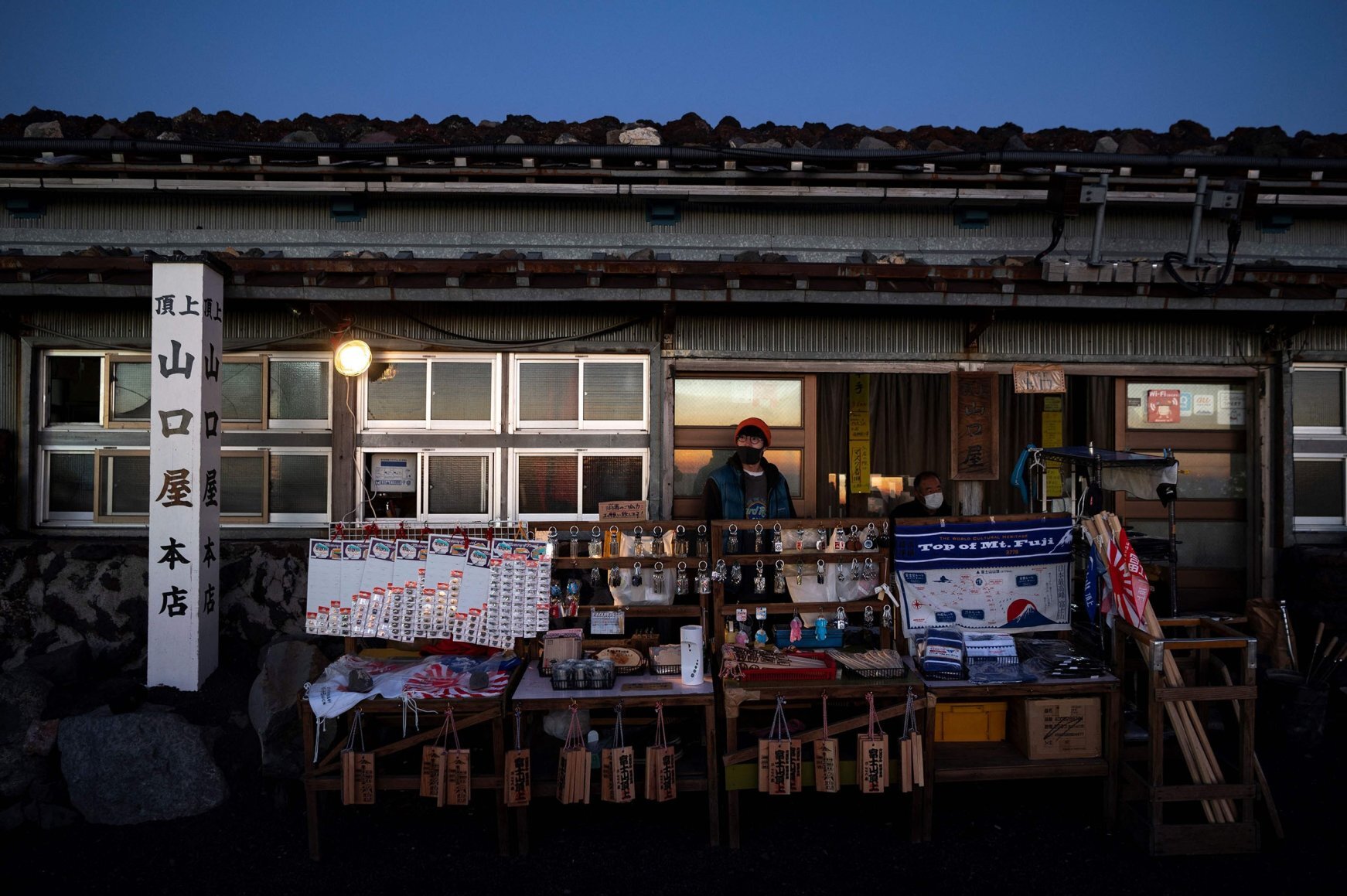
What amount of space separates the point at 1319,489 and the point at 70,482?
13413 mm

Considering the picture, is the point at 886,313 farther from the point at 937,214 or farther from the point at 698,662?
the point at 698,662

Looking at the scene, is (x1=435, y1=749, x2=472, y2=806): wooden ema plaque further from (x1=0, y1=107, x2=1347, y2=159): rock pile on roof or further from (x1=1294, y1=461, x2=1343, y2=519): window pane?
(x1=1294, y1=461, x2=1343, y2=519): window pane

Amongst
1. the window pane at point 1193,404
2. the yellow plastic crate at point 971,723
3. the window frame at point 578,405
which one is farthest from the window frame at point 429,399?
the window pane at point 1193,404

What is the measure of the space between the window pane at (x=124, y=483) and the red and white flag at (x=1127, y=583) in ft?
30.2

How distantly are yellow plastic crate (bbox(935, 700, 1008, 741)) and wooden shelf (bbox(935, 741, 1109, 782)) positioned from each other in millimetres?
220

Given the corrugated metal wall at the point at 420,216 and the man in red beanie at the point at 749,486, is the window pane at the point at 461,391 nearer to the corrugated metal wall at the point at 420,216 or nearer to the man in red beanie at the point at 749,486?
the corrugated metal wall at the point at 420,216

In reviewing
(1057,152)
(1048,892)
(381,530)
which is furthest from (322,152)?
(1048,892)

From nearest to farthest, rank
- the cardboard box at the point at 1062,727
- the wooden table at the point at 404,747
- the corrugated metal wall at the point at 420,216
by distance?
the wooden table at the point at 404,747 < the cardboard box at the point at 1062,727 < the corrugated metal wall at the point at 420,216

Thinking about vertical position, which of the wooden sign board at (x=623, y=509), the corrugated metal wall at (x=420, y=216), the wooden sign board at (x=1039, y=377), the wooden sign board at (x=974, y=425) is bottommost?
the wooden sign board at (x=623, y=509)

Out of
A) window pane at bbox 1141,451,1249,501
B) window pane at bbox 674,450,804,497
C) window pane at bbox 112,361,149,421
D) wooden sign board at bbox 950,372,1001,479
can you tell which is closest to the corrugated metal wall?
window pane at bbox 112,361,149,421

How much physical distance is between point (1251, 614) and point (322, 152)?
10884 mm

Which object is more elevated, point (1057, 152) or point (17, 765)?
point (1057, 152)

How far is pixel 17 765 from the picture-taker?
233 inches

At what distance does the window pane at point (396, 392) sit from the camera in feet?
26.0
